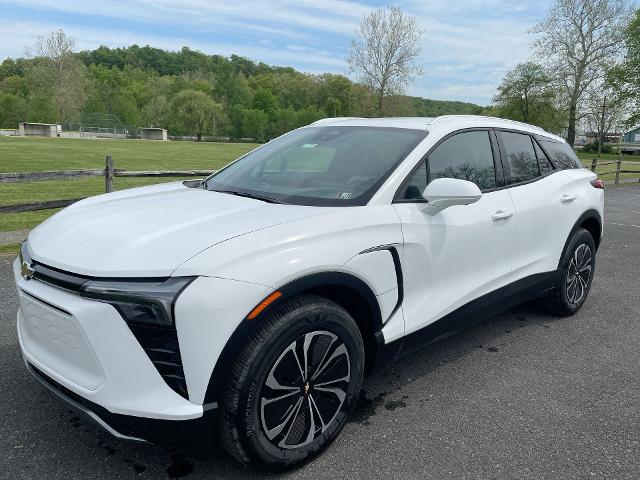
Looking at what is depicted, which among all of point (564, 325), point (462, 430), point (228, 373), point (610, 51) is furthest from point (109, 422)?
point (610, 51)

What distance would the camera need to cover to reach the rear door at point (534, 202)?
366cm

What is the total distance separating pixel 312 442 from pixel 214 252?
1.05 metres

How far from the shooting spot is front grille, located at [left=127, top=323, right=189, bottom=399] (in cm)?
192

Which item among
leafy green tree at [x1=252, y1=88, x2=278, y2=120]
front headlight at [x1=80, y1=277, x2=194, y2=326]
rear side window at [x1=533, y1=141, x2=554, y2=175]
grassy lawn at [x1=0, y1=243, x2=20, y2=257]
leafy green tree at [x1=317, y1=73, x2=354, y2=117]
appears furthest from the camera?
leafy green tree at [x1=252, y1=88, x2=278, y2=120]

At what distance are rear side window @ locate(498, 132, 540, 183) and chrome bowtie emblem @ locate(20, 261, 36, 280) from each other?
301cm

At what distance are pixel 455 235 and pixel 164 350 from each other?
1.81m

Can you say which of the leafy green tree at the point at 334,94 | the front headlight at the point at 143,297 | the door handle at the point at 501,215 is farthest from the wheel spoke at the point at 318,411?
the leafy green tree at the point at 334,94

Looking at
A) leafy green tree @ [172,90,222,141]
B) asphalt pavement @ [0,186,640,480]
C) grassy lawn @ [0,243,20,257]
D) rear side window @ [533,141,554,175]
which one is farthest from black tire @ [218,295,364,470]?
leafy green tree @ [172,90,222,141]

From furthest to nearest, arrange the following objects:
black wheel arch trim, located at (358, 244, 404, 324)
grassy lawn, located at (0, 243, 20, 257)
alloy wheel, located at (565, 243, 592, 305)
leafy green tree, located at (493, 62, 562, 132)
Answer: leafy green tree, located at (493, 62, 562, 132)
grassy lawn, located at (0, 243, 20, 257)
alloy wheel, located at (565, 243, 592, 305)
black wheel arch trim, located at (358, 244, 404, 324)

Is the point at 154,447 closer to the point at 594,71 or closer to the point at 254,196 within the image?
the point at 254,196

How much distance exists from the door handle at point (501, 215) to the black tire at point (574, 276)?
106 centimetres

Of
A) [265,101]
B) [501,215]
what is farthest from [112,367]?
[265,101]

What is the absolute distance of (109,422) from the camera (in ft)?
6.56

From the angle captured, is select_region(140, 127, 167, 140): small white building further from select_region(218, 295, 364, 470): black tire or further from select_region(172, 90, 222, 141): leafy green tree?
select_region(218, 295, 364, 470): black tire
